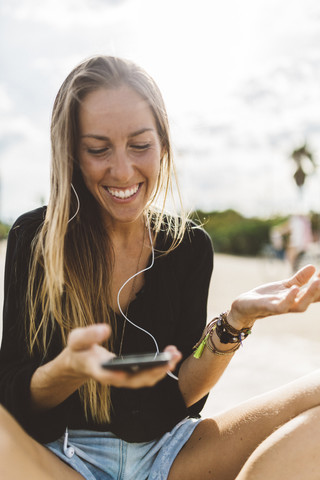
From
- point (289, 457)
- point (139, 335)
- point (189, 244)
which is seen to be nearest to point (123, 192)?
point (189, 244)

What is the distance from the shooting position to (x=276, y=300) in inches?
65.9

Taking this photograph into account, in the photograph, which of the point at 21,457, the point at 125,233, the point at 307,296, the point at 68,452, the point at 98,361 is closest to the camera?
the point at 98,361

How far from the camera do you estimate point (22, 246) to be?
1938 millimetres

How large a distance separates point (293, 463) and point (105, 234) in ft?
3.39

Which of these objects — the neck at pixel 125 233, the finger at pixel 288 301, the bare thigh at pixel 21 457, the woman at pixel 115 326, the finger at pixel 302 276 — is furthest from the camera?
the neck at pixel 125 233

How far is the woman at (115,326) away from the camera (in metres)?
1.75

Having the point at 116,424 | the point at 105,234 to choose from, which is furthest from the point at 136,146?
the point at 116,424

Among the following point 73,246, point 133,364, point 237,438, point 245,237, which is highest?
point 73,246

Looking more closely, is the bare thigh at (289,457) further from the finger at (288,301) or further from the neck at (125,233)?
the neck at (125,233)

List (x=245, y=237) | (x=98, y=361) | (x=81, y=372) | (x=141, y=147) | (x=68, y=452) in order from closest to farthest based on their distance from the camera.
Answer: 1. (x=98, y=361)
2. (x=81, y=372)
3. (x=68, y=452)
4. (x=141, y=147)
5. (x=245, y=237)

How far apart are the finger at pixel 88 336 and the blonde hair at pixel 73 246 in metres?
0.52

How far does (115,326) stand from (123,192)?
481mm

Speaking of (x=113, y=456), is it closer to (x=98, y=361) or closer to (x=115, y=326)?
(x=115, y=326)

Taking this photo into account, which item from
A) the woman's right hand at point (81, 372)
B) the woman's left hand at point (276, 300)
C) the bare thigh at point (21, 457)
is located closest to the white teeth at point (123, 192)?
the woman's left hand at point (276, 300)
